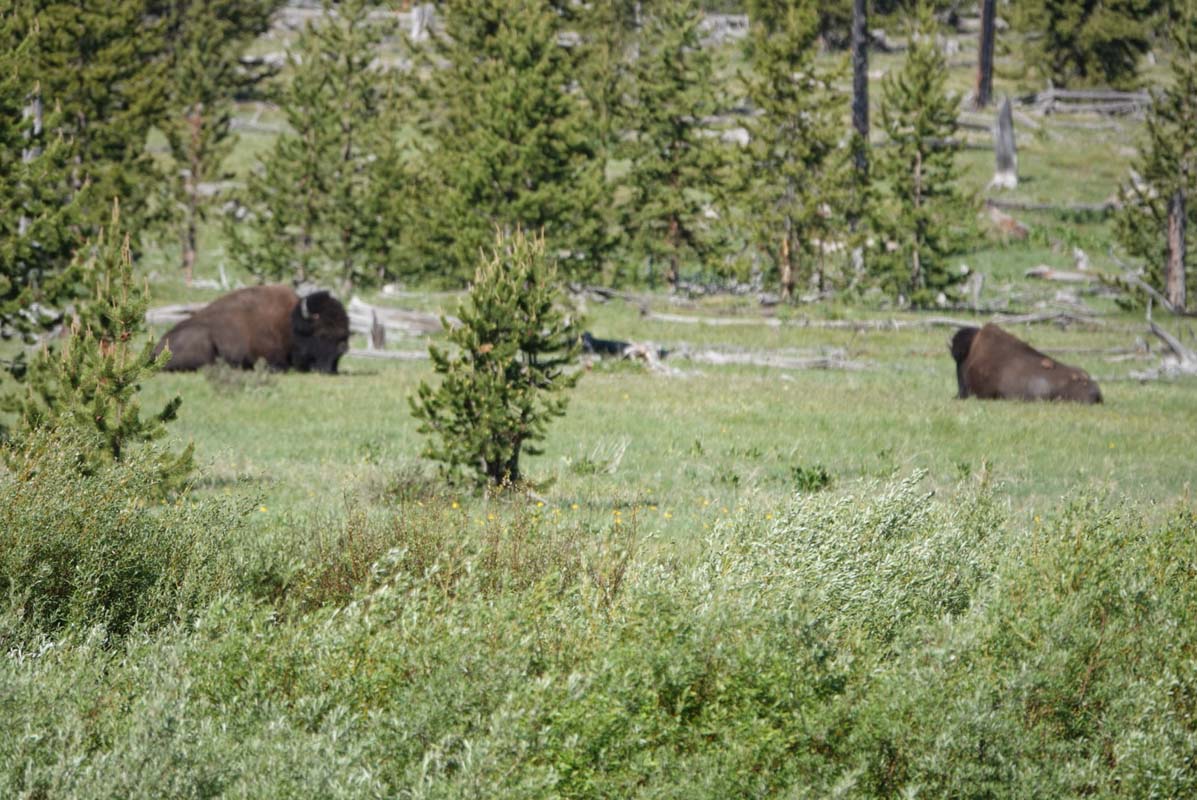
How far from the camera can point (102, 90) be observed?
36.5m

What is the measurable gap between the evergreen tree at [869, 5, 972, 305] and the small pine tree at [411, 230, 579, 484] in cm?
2598

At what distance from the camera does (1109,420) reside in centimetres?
1906

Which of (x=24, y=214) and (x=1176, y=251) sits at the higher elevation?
(x=24, y=214)

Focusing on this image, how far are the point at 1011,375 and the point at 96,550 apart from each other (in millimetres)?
17308

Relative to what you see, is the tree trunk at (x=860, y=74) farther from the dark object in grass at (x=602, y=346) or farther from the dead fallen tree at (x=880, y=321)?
the dark object in grass at (x=602, y=346)

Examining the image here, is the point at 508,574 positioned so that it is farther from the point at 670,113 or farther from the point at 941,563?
the point at 670,113

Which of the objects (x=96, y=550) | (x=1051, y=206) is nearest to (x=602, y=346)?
(x=96, y=550)

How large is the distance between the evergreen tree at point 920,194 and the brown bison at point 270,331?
18941 millimetres

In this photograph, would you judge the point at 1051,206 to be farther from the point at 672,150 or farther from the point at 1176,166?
the point at 672,150

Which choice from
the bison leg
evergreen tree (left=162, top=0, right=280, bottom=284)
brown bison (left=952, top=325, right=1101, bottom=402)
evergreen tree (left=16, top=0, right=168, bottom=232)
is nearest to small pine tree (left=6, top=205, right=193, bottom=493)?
the bison leg

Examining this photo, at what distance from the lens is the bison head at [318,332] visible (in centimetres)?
2311

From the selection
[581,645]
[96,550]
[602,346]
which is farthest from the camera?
[602,346]

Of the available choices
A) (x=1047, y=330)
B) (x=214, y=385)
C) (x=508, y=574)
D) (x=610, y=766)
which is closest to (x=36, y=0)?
(x=214, y=385)

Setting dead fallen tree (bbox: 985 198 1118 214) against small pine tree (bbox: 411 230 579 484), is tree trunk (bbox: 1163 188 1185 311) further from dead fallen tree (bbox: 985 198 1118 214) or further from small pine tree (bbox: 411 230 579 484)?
small pine tree (bbox: 411 230 579 484)
